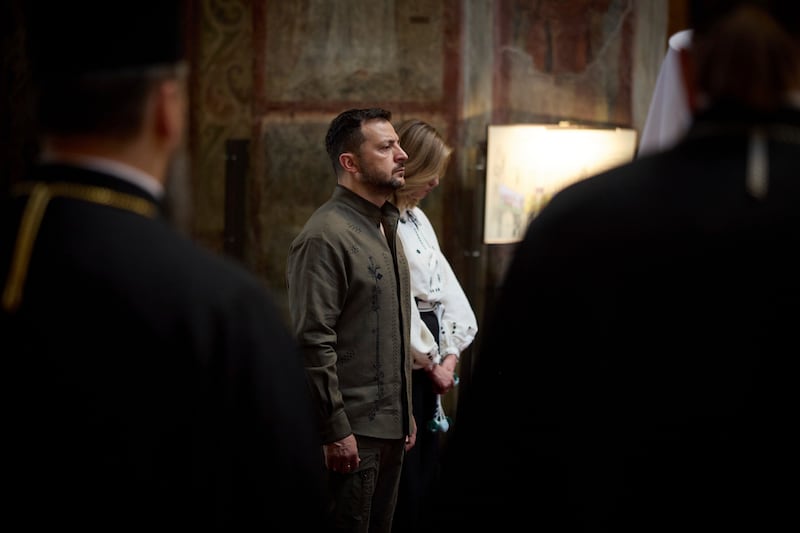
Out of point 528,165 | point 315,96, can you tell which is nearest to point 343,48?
point 315,96

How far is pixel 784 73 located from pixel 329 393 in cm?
240

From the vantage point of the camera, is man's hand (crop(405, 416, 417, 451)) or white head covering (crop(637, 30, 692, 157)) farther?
man's hand (crop(405, 416, 417, 451))

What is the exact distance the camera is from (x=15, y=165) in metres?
4.86

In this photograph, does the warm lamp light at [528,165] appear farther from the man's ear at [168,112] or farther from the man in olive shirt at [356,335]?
the man's ear at [168,112]

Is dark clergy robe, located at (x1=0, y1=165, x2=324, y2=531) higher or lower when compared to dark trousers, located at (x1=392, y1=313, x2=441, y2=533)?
Answer: higher

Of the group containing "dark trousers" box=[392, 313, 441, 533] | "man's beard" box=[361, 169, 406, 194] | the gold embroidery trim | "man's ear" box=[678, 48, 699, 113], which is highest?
"man's ear" box=[678, 48, 699, 113]

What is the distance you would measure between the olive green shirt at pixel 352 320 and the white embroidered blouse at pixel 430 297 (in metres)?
0.43

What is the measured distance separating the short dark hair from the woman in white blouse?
503 millimetres

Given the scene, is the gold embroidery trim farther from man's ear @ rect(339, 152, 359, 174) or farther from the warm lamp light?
the warm lamp light

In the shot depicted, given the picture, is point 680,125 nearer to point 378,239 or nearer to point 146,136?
point 146,136

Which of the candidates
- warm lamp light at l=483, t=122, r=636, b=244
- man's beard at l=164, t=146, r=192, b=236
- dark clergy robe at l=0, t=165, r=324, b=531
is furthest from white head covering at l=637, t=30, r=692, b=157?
warm lamp light at l=483, t=122, r=636, b=244

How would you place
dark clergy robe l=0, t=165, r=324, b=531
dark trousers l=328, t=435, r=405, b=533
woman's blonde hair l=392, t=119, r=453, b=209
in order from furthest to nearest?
woman's blonde hair l=392, t=119, r=453, b=209 → dark trousers l=328, t=435, r=405, b=533 → dark clergy robe l=0, t=165, r=324, b=531

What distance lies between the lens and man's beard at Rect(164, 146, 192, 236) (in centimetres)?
162

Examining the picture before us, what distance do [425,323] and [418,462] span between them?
1.98 feet
